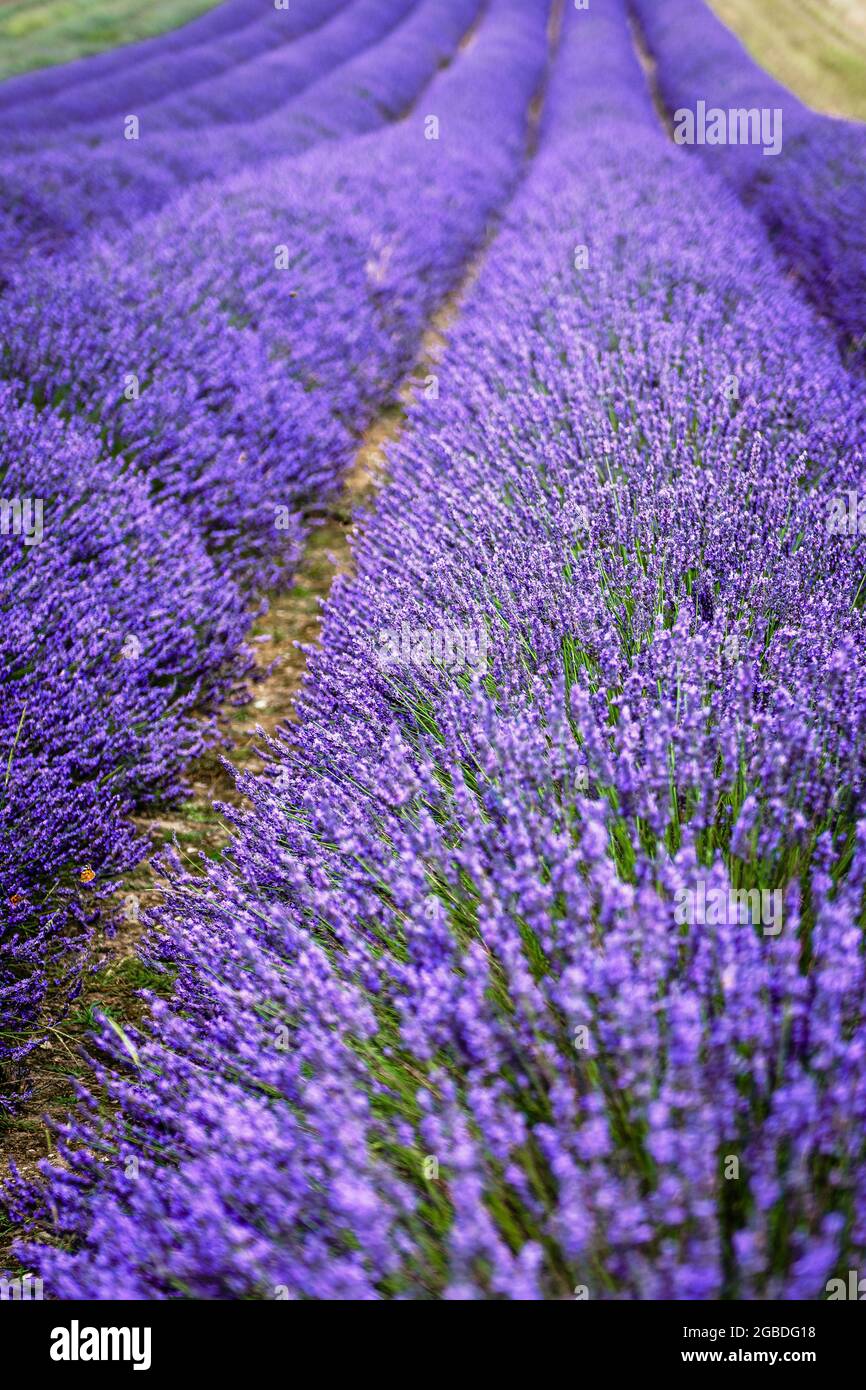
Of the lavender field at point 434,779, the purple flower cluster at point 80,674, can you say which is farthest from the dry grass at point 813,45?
the purple flower cluster at point 80,674

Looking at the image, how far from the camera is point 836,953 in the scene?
90 cm

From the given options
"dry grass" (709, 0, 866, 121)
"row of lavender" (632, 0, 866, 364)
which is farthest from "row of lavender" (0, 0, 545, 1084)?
"dry grass" (709, 0, 866, 121)

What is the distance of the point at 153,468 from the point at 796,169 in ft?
17.9

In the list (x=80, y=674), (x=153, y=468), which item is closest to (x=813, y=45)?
(x=153, y=468)

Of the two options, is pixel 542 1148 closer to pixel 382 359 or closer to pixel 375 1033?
pixel 375 1033

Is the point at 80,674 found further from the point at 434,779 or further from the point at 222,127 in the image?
the point at 222,127

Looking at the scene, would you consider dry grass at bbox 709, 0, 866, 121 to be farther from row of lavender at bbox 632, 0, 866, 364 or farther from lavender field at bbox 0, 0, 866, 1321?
lavender field at bbox 0, 0, 866, 1321

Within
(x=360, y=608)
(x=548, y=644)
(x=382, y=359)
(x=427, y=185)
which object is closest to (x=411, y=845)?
(x=548, y=644)

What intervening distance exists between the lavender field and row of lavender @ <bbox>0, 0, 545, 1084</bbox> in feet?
0.06

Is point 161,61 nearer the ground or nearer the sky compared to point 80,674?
nearer the sky

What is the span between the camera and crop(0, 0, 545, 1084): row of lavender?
1954mm

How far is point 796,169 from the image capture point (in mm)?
6148

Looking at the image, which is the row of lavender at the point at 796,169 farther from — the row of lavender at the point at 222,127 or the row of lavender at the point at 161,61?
the row of lavender at the point at 161,61
